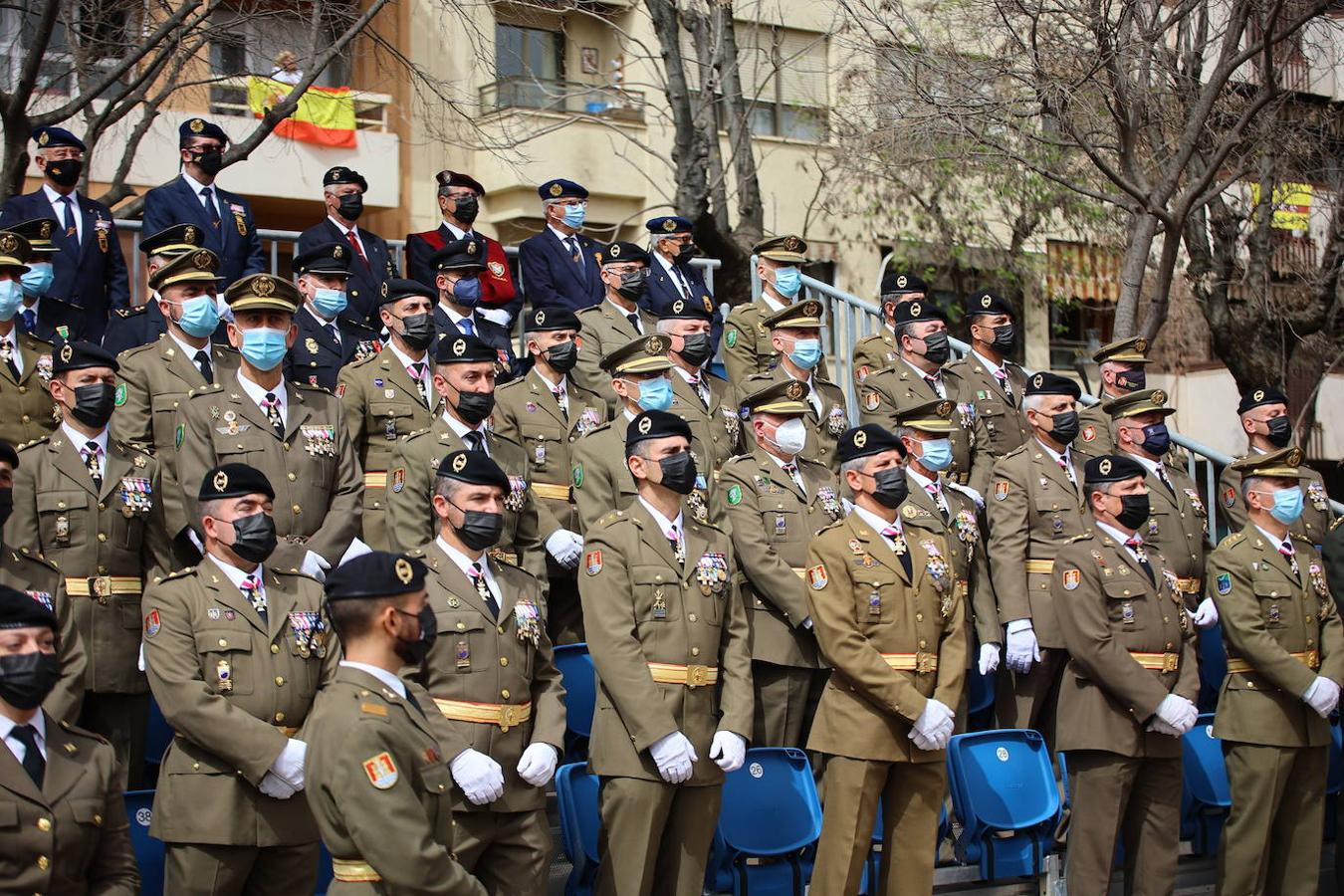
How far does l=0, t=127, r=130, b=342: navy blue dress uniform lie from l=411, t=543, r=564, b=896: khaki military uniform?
3.90 meters

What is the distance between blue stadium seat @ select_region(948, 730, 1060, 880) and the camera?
8203 millimetres

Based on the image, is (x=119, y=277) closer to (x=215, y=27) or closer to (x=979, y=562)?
(x=215, y=27)

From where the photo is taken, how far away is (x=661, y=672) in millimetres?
7078

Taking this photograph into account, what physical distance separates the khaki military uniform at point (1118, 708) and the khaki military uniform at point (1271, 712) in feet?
1.22

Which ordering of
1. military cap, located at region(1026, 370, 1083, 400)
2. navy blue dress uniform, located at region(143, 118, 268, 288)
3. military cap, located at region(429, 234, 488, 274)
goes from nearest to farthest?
1. military cap, located at region(1026, 370, 1083, 400)
2. navy blue dress uniform, located at region(143, 118, 268, 288)
3. military cap, located at region(429, 234, 488, 274)

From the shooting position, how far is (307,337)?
30.5 feet

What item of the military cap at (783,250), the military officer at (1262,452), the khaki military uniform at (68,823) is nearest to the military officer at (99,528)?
the khaki military uniform at (68,823)

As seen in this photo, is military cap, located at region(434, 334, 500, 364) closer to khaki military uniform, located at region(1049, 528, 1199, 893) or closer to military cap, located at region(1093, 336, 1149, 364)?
khaki military uniform, located at region(1049, 528, 1199, 893)

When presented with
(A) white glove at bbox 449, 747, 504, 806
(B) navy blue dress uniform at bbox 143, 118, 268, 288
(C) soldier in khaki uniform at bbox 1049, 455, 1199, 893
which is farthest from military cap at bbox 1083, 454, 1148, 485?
(B) navy blue dress uniform at bbox 143, 118, 268, 288

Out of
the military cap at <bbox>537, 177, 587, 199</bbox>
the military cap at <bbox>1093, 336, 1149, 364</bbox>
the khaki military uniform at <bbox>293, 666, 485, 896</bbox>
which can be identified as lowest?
the khaki military uniform at <bbox>293, 666, 485, 896</bbox>

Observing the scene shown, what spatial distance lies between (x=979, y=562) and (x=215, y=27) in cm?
647

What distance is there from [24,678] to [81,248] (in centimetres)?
515

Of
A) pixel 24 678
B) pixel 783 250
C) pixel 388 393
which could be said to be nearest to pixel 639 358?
pixel 388 393

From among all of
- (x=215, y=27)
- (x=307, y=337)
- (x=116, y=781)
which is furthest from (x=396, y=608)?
(x=215, y=27)
